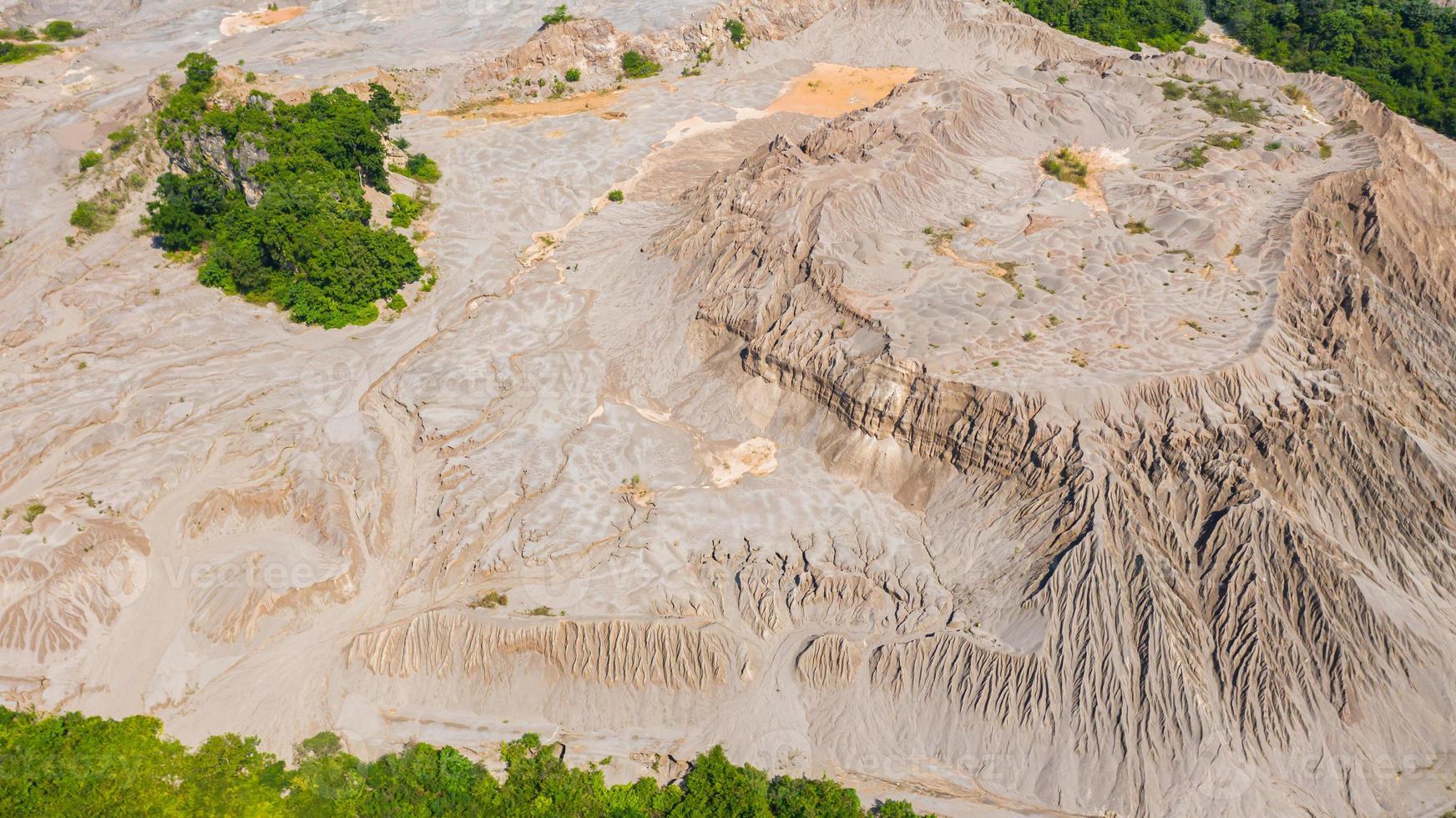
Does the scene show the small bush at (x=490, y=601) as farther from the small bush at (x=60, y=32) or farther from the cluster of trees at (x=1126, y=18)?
the small bush at (x=60, y=32)

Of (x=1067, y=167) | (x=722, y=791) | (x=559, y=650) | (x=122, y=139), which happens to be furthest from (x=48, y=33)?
(x=722, y=791)

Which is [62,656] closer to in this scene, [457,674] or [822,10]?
[457,674]

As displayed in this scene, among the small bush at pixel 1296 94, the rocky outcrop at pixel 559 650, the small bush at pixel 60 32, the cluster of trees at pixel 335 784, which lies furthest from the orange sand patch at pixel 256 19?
the small bush at pixel 1296 94

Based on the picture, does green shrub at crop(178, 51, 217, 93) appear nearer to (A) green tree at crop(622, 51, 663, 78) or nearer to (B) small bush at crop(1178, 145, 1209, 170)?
(A) green tree at crop(622, 51, 663, 78)

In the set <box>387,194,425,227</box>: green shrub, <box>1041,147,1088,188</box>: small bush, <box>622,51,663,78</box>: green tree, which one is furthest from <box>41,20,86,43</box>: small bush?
<box>1041,147,1088,188</box>: small bush

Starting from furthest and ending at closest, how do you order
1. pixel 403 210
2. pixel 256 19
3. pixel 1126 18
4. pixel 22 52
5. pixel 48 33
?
pixel 1126 18 < pixel 256 19 < pixel 48 33 < pixel 22 52 < pixel 403 210

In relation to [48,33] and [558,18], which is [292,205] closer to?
[558,18]
